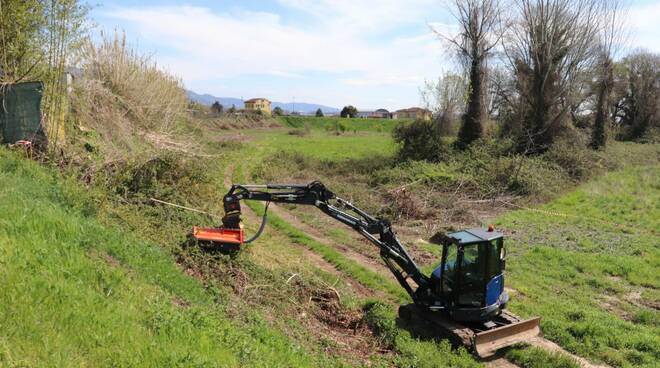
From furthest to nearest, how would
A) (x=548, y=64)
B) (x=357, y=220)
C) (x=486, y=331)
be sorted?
(x=548, y=64) → (x=357, y=220) → (x=486, y=331)

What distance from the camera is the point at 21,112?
11484 millimetres

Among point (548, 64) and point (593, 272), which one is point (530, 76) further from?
point (593, 272)

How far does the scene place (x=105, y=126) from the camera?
13.1m

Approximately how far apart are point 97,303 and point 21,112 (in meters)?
8.33

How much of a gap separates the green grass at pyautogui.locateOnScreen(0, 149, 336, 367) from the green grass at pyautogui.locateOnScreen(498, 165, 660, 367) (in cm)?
504

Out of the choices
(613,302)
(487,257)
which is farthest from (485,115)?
(487,257)

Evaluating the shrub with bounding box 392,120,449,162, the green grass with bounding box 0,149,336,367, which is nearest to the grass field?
the green grass with bounding box 0,149,336,367

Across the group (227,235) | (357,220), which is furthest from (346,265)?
(227,235)

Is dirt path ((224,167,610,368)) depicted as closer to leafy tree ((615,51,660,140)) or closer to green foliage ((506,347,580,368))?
green foliage ((506,347,580,368))

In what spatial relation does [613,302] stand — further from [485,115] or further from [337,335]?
[485,115]

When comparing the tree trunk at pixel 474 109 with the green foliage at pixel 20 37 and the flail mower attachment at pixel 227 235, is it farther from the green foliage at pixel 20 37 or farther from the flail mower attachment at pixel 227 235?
the green foliage at pixel 20 37

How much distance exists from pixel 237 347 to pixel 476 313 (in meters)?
4.52

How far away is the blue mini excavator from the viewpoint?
8172 millimetres

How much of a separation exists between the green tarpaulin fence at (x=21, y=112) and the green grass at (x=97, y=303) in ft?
8.92
